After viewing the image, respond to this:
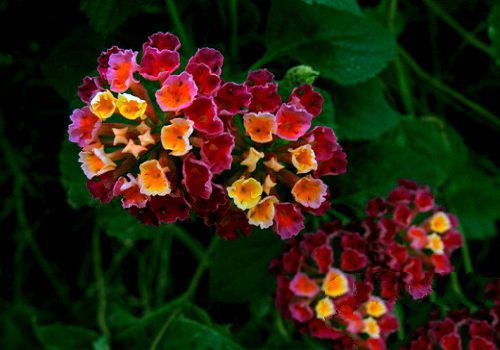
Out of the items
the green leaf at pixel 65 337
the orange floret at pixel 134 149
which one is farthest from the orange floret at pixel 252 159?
the green leaf at pixel 65 337

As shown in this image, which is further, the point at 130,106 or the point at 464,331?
the point at 464,331

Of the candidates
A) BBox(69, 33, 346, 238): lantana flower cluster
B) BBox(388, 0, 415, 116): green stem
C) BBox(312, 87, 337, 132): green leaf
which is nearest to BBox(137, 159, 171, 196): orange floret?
BBox(69, 33, 346, 238): lantana flower cluster

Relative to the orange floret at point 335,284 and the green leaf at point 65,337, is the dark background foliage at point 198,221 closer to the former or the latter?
the green leaf at point 65,337

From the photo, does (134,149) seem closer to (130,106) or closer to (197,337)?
(130,106)

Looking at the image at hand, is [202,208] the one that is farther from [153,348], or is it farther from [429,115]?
[429,115]

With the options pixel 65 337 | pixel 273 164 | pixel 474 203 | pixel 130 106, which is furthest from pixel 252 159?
pixel 474 203

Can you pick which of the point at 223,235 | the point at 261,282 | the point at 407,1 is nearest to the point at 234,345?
the point at 261,282
